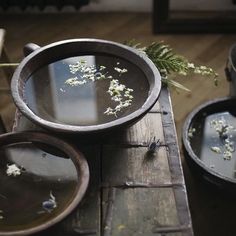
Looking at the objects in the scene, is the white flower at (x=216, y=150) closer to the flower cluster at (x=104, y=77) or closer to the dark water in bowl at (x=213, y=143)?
the dark water in bowl at (x=213, y=143)

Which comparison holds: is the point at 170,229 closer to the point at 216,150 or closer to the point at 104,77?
the point at 104,77

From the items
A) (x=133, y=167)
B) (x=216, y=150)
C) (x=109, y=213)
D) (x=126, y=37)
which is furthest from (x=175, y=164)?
(x=126, y=37)

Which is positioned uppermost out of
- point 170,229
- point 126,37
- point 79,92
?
point 79,92

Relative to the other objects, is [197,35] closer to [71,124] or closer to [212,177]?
[212,177]

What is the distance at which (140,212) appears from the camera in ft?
3.31

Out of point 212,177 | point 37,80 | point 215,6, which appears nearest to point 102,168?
point 37,80

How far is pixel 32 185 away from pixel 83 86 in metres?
0.35

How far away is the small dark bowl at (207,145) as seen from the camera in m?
1.40

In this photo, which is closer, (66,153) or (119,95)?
(66,153)

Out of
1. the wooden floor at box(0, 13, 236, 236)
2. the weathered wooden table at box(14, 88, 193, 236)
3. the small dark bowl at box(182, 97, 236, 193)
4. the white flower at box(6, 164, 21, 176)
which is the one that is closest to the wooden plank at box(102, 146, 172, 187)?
the weathered wooden table at box(14, 88, 193, 236)

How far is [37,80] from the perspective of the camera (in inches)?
Answer: 48.6

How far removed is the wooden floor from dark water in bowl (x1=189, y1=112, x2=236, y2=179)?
0.79ft

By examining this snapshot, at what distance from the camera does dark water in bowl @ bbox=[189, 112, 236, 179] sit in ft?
4.95

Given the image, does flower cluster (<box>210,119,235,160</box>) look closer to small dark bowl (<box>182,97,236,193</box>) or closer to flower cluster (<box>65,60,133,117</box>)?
small dark bowl (<box>182,97,236,193</box>)
